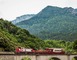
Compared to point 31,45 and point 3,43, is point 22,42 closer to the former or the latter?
point 31,45

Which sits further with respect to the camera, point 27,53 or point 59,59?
point 59,59

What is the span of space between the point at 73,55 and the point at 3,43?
16625mm

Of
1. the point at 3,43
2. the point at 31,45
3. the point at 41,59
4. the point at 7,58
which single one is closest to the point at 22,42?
the point at 31,45

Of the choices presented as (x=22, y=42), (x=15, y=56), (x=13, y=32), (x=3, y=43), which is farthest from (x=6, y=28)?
(x=15, y=56)

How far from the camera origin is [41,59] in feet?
234

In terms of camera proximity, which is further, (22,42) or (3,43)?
(22,42)

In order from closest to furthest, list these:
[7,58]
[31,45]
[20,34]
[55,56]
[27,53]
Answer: [7,58] < [27,53] < [55,56] < [31,45] < [20,34]

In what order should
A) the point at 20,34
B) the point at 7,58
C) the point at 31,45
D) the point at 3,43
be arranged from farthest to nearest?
1. the point at 20,34
2. the point at 31,45
3. the point at 3,43
4. the point at 7,58

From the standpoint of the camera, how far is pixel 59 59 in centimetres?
7606

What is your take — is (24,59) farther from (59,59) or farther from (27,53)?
(59,59)

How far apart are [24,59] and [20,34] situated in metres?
56.7

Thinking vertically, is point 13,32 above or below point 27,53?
above

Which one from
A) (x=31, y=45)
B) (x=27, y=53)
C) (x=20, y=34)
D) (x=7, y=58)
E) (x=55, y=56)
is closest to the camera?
(x=7, y=58)

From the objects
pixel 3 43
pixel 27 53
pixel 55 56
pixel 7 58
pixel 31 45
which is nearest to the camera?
pixel 7 58
